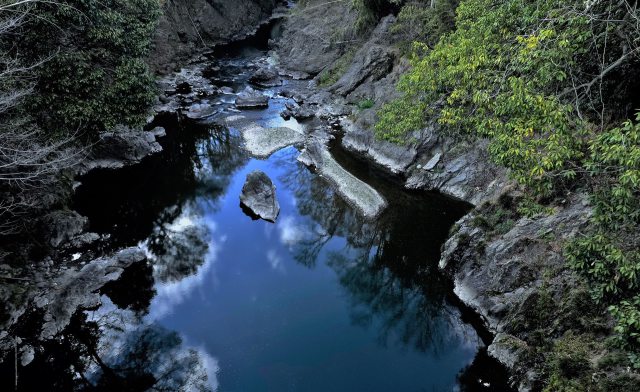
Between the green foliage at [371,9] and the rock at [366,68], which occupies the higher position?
the green foliage at [371,9]

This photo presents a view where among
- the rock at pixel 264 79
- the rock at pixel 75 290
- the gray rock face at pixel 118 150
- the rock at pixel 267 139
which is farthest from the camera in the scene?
the rock at pixel 264 79

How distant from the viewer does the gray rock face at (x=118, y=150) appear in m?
26.0

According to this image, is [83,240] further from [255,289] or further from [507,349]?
[507,349]

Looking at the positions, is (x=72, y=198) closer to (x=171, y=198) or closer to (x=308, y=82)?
(x=171, y=198)

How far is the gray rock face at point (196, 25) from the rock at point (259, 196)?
23.2 m

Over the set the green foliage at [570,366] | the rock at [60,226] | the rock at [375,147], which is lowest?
the rock at [60,226]

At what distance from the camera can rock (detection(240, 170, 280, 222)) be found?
23.7 metres

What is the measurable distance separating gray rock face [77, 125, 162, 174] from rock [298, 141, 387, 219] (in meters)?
11.1

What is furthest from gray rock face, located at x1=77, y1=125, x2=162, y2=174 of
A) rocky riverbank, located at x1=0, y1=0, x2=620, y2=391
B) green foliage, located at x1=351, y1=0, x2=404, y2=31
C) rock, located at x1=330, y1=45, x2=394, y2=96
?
green foliage, located at x1=351, y1=0, x2=404, y2=31

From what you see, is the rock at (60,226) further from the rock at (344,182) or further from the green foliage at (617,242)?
the green foliage at (617,242)

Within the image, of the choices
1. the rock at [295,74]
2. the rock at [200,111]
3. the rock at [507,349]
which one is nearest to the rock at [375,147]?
the rock at [200,111]

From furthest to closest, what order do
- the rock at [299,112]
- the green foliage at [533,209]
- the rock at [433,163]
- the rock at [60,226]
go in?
the rock at [299,112]
the rock at [433,163]
the rock at [60,226]
the green foliage at [533,209]

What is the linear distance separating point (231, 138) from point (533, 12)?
2343cm

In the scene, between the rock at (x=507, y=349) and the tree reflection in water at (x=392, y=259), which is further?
the tree reflection in water at (x=392, y=259)
